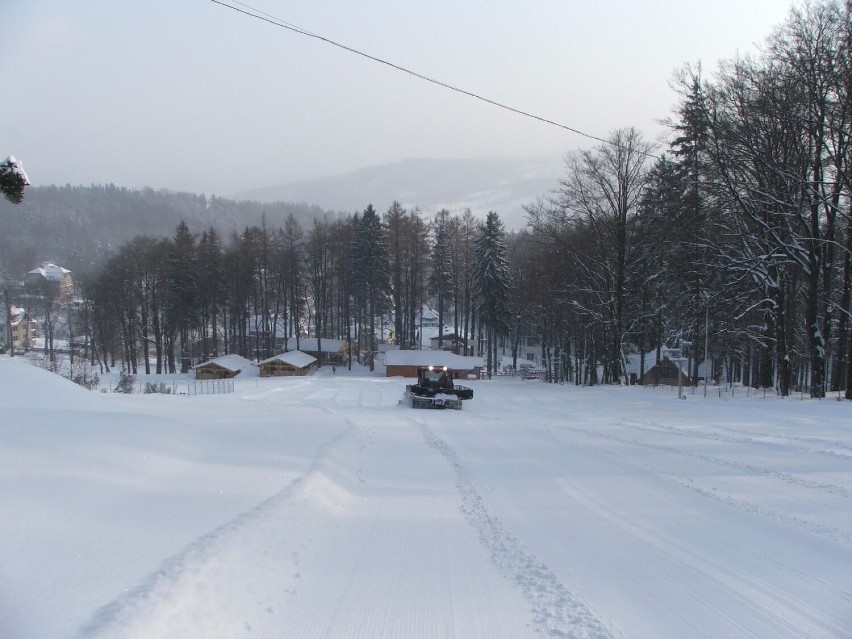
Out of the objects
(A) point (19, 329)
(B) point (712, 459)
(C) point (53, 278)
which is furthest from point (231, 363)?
(B) point (712, 459)

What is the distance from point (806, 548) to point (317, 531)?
545 centimetres

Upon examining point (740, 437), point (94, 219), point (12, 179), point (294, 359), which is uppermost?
point (94, 219)

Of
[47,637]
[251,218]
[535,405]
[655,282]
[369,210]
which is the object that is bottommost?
[535,405]

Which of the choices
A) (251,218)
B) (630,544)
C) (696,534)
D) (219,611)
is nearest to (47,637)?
(219,611)

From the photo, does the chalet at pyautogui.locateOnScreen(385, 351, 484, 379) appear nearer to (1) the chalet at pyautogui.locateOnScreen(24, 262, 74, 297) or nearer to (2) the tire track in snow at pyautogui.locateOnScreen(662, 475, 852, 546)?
(1) the chalet at pyautogui.locateOnScreen(24, 262, 74, 297)

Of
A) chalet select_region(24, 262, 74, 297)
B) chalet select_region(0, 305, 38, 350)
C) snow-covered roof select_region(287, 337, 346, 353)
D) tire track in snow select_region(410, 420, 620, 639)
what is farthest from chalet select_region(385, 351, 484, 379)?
tire track in snow select_region(410, 420, 620, 639)

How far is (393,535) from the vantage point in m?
6.98

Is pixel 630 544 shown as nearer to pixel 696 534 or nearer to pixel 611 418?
pixel 696 534

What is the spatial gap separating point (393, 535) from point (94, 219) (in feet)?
372

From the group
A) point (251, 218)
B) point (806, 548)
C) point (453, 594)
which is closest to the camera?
point (453, 594)

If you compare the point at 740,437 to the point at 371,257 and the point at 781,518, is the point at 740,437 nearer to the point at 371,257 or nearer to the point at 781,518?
the point at 781,518

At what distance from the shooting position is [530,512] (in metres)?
8.05

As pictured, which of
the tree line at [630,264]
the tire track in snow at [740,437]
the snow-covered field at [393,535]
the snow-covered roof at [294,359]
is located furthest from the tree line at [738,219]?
the snow-covered roof at [294,359]

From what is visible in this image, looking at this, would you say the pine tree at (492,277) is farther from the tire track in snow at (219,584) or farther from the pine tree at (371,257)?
the tire track in snow at (219,584)
